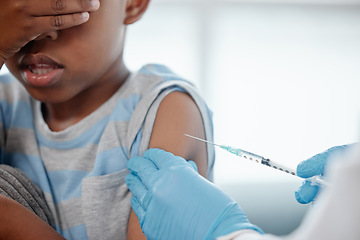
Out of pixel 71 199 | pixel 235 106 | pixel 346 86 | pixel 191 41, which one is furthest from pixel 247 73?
pixel 71 199

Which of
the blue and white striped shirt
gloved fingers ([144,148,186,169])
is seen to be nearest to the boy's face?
the blue and white striped shirt

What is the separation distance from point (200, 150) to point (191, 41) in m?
1.67

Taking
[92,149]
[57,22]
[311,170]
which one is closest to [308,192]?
[311,170]

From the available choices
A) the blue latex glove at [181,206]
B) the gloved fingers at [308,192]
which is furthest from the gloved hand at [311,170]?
the blue latex glove at [181,206]

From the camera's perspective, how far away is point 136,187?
2.87 feet

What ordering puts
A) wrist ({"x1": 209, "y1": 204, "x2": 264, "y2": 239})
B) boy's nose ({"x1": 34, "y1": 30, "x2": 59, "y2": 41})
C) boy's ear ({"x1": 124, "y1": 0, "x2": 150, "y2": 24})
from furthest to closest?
boy's ear ({"x1": 124, "y1": 0, "x2": 150, "y2": 24}) < boy's nose ({"x1": 34, "y1": 30, "x2": 59, "y2": 41}) < wrist ({"x1": 209, "y1": 204, "x2": 264, "y2": 239})

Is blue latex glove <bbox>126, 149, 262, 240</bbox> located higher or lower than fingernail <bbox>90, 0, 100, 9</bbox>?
lower

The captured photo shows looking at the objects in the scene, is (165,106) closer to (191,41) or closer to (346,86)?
(191,41)

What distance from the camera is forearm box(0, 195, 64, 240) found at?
0.77m

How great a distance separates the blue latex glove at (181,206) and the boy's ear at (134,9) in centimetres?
46

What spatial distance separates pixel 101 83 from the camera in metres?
1.13

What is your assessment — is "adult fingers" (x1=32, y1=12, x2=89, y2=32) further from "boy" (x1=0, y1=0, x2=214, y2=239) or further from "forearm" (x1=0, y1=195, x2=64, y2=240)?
"forearm" (x1=0, y1=195, x2=64, y2=240)

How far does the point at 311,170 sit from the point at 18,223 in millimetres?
601

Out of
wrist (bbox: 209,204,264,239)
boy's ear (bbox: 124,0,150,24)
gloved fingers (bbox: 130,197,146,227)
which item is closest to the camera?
wrist (bbox: 209,204,264,239)
